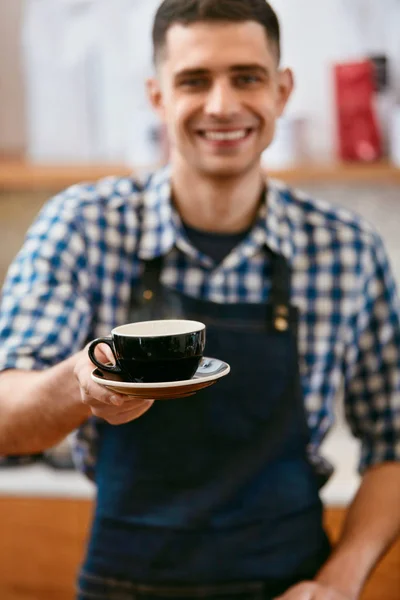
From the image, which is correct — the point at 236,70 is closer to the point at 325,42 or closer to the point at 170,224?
the point at 170,224

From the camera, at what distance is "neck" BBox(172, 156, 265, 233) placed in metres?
1.30

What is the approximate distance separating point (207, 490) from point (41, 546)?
3.12 ft

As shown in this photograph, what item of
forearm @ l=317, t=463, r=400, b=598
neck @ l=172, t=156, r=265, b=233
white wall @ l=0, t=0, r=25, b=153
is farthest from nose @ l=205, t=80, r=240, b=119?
white wall @ l=0, t=0, r=25, b=153

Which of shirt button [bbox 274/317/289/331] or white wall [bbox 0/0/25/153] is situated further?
white wall [bbox 0/0/25/153]

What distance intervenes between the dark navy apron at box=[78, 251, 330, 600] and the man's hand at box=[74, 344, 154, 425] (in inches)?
14.3

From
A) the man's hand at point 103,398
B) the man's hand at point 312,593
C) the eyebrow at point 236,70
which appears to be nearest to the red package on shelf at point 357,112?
the eyebrow at point 236,70

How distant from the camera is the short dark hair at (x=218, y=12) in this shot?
1.14m

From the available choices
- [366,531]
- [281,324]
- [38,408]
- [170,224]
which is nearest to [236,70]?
[170,224]

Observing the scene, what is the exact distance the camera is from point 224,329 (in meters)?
1.31

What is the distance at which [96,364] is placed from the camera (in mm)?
816

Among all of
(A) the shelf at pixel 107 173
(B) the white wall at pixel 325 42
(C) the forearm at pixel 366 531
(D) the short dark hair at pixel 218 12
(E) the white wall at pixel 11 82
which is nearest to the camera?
(D) the short dark hair at pixel 218 12

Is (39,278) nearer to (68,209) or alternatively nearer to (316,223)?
(68,209)

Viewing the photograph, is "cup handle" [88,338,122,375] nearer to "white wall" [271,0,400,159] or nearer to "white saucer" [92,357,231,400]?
"white saucer" [92,357,231,400]

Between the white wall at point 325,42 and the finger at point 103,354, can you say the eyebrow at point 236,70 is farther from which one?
the white wall at point 325,42
